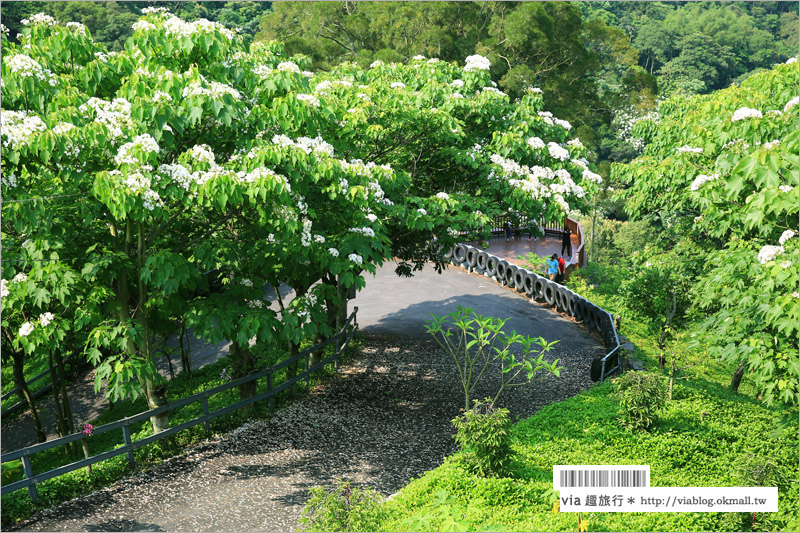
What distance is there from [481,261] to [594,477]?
15.9 metres

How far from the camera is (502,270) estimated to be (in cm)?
2097

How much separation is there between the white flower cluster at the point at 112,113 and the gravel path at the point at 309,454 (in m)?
4.85

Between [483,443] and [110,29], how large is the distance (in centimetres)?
4799

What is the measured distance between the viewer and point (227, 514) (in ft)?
27.9

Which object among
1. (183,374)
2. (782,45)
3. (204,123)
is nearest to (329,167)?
(204,123)

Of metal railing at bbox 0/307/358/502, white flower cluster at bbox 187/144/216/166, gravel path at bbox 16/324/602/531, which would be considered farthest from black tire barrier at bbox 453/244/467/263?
white flower cluster at bbox 187/144/216/166

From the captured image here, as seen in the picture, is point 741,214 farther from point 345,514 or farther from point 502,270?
point 502,270

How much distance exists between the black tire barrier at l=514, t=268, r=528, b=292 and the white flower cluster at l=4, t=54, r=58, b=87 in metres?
14.4

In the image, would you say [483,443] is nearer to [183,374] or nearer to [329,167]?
[329,167]

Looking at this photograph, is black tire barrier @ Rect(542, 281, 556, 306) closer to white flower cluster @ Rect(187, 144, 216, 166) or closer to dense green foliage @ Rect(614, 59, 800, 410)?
dense green foliage @ Rect(614, 59, 800, 410)

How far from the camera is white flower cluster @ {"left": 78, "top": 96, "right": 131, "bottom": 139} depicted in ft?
25.7

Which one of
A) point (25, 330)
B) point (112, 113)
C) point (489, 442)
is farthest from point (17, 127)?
point (489, 442)

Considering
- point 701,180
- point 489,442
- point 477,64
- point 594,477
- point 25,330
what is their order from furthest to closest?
1. point 477,64
2. point 701,180
3. point 489,442
4. point 25,330
5. point 594,477

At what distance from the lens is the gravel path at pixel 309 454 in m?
8.48
